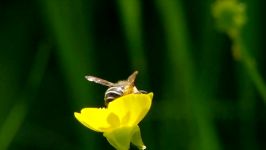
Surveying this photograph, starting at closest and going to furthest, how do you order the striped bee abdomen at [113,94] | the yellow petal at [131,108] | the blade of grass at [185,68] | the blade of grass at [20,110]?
the yellow petal at [131,108]
the striped bee abdomen at [113,94]
the blade of grass at [185,68]
the blade of grass at [20,110]

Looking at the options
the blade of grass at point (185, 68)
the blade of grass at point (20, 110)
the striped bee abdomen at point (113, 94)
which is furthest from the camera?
the blade of grass at point (20, 110)

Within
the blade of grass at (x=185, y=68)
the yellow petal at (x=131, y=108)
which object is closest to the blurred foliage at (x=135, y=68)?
the blade of grass at (x=185, y=68)

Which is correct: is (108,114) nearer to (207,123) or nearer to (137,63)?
(207,123)

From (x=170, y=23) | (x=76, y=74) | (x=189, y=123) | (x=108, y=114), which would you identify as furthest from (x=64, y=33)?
(x=108, y=114)

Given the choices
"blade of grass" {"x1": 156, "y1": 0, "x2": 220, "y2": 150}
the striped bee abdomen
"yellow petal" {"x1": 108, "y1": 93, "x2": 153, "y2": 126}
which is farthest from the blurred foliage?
"yellow petal" {"x1": 108, "y1": 93, "x2": 153, "y2": 126}

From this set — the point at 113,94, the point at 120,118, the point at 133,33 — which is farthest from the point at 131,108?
the point at 133,33

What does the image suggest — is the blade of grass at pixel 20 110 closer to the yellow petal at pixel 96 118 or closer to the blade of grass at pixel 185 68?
the blade of grass at pixel 185 68

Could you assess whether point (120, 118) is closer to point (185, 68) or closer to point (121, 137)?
point (121, 137)
